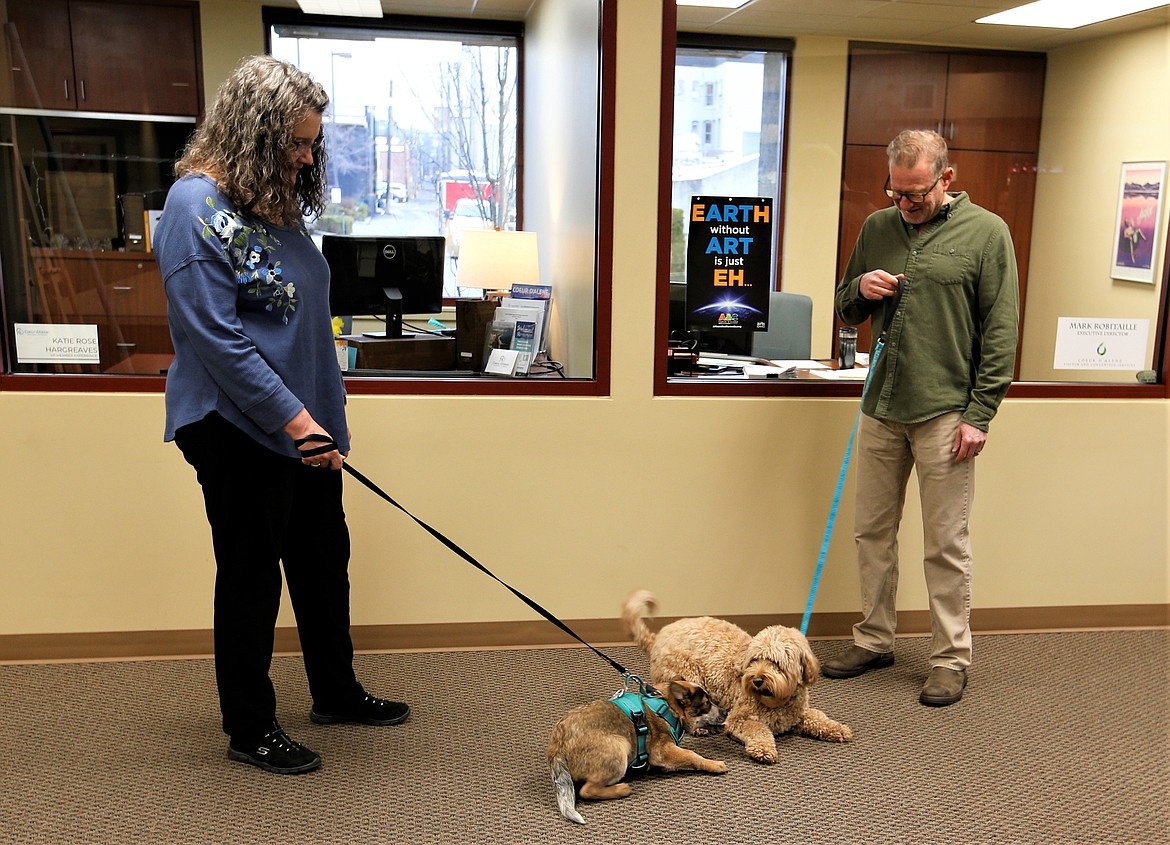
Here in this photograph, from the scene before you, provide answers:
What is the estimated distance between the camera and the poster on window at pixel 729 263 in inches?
129

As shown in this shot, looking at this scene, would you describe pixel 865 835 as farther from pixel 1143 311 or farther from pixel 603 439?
pixel 1143 311

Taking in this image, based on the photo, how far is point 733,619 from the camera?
10.8ft

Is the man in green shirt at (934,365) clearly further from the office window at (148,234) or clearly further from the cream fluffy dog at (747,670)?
the office window at (148,234)

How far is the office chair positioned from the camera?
11.2 ft

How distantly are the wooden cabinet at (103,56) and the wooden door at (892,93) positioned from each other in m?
2.54

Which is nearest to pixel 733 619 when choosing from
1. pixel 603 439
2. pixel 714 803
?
pixel 603 439

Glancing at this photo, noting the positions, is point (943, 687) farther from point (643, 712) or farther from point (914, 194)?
point (914, 194)

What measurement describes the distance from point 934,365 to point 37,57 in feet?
9.73

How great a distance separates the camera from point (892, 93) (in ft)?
12.6

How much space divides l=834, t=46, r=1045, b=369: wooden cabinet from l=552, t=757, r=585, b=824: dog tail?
2.30 m

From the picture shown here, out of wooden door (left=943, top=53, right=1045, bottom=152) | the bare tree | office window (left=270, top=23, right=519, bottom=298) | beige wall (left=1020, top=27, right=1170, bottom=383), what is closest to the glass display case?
office window (left=270, top=23, right=519, bottom=298)

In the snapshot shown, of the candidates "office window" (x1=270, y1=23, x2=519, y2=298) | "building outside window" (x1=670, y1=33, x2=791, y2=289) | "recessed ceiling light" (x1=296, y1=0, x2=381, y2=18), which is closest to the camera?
"building outside window" (x1=670, y1=33, x2=791, y2=289)

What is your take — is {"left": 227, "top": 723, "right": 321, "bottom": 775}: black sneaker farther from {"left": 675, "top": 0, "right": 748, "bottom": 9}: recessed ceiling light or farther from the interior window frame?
{"left": 675, "top": 0, "right": 748, "bottom": 9}: recessed ceiling light

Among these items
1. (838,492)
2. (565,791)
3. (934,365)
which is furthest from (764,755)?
(934,365)
